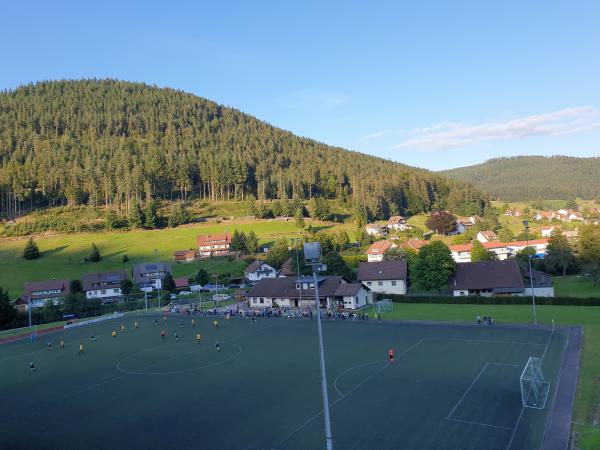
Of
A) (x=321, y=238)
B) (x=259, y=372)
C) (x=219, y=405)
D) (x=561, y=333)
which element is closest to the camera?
→ (x=219, y=405)

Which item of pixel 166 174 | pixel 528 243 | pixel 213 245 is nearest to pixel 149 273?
pixel 213 245

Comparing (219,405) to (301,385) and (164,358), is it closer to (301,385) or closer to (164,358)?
(301,385)

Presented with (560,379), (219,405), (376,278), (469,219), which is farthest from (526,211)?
(219,405)

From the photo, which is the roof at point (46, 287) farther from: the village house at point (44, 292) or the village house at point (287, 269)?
the village house at point (287, 269)

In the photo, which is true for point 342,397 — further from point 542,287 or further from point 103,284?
point 103,284

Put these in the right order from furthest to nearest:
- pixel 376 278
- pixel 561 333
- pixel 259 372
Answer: pixel 376 278 → pixel 561 333 → pixel 259 372

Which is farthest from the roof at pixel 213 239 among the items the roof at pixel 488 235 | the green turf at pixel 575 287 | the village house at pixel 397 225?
the green turf at pixel 575 287
